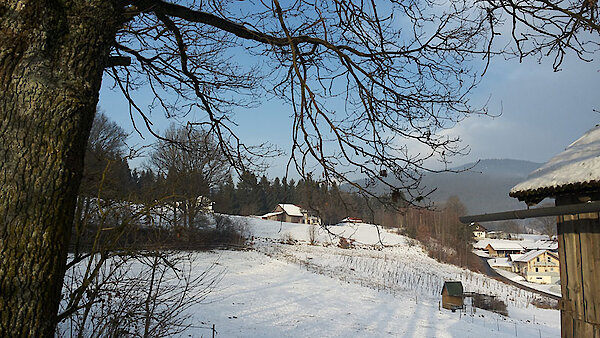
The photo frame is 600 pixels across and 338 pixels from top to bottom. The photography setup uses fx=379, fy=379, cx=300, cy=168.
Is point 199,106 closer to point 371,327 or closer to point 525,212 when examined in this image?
point 525,212

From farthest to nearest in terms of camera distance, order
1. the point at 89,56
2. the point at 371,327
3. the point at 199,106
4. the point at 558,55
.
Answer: the point at 371,327
the point at 199,106
the point at 558,55
the point at 89,56

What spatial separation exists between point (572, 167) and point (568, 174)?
0.11 m

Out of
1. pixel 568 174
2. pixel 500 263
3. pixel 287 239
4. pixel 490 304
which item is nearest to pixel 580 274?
pixel 568 174

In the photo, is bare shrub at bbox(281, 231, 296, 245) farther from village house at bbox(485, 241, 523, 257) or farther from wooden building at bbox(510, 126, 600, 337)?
village house at bbox(485, 241, 523, 257)

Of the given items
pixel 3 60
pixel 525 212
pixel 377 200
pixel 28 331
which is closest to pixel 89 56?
pixel 3 60

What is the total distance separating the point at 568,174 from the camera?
3881 mm

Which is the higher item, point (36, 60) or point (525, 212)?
point (36, 60)

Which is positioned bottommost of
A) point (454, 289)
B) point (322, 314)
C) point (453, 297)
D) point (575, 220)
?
point (322, 314)

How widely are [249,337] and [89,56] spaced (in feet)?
21.4

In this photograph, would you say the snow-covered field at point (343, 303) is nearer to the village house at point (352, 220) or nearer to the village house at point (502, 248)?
the village house at point (352, 220)

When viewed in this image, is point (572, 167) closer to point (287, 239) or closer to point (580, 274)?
point (580, 274)

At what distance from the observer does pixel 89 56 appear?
1.97 m

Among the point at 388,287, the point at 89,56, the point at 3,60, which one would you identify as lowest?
the point at 388,287

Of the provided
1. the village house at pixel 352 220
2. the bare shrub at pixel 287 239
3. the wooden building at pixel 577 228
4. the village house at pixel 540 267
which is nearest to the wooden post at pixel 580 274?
the wooden building at pixel 577 228
